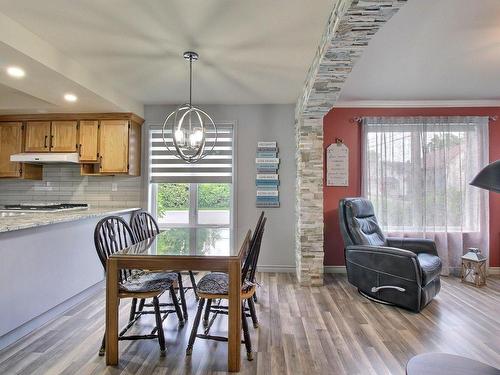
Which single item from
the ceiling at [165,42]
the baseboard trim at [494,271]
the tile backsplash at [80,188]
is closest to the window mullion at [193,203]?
the tile backsplash at [80,188]

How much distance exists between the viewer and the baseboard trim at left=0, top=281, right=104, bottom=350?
2278 millimetres

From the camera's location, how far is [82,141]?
13.7ft

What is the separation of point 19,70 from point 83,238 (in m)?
1.75

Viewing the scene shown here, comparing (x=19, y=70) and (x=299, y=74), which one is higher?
(x=299, y=74)

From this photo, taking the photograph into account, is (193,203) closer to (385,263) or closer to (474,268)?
(385,263)

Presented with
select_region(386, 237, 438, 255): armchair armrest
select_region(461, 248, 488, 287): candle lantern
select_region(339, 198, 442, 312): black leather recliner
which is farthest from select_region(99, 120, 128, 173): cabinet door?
select_region(461, 248, 488, 287): candle lantern

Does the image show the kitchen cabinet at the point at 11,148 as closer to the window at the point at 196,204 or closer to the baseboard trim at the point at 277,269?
the window at the point at 196,204

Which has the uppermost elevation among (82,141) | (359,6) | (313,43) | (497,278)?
(313,43)

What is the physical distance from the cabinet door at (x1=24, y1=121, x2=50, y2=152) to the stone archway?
3590 mm

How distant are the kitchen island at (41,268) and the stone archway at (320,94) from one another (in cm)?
255

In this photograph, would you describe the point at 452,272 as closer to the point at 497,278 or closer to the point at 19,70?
the point at 497,278

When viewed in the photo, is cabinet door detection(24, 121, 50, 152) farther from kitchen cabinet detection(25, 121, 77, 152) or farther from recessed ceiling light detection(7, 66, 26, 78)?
recessed ceiling light detection(7, 66, 26, 78)

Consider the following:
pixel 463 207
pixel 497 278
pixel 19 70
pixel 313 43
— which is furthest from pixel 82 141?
pixel 497 278

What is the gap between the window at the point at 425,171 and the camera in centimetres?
415
